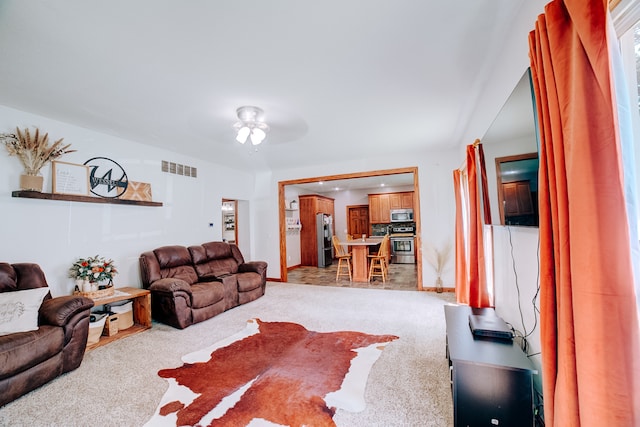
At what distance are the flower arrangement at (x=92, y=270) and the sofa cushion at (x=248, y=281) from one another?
1.67m

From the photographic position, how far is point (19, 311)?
2.23m

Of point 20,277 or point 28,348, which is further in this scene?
point 20,277

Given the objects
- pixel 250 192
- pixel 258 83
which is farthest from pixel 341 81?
pixel 250 192

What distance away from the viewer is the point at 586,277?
84 cm

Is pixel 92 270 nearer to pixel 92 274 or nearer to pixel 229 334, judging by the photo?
pixel 92 274

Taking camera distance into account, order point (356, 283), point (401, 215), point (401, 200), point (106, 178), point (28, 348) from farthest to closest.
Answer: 1. point (401, 200)
2. point (401, 215)
3. point (356, 283)
4. point (106, 178)
5. point (28, 348)

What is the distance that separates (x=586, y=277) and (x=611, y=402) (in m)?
0.35

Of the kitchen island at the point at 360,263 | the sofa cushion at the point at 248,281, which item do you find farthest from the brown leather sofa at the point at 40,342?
the kitchen island at the point at 360,263

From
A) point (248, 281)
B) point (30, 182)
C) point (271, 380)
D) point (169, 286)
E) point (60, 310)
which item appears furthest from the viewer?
point (248, 281)

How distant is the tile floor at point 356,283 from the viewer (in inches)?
218

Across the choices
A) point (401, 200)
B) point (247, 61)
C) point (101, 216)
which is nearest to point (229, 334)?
point (101, 216)

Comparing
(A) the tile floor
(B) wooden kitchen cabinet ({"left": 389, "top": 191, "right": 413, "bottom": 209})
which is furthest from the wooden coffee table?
(B) wooden kitchen cabinet ({"left": 389, "top": 191, "right": 413, "bottom": 209})

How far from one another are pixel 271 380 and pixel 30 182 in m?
3.31

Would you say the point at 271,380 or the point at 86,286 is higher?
the point at 86,286
